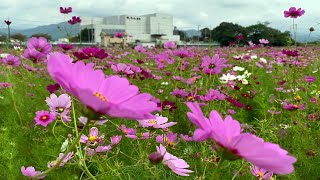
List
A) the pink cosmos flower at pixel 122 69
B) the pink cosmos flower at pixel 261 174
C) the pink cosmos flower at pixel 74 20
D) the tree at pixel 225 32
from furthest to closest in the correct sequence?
the tree at pixel 225 32 < the pink cosmos flower at pixel 74 20 < the pink cosmos flower at pixel 122 69 < the pink cosmos flower at pixel 261 174

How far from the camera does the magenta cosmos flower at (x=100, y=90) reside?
0.35 meters

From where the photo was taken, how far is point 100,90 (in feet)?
1.34

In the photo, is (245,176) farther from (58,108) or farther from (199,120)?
(199,120)

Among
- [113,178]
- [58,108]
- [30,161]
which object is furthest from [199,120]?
[30,161]

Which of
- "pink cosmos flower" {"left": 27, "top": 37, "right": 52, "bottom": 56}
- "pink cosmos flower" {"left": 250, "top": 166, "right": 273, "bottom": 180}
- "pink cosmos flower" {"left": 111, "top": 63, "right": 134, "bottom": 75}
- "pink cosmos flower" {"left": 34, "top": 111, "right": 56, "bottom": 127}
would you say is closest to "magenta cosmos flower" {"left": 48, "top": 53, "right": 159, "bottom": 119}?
"pink cosmos flower" {"left": 250, "top": 166, "right": 273, "bottom": 180}

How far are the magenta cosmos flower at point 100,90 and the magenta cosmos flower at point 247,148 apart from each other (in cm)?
6

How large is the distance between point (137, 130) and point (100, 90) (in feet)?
3.58

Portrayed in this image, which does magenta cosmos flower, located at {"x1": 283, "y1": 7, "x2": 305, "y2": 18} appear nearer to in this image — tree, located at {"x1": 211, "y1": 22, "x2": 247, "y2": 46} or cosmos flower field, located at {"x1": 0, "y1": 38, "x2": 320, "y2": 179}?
cosmos flower field, located at {"x1": 0, "y1": 38, "x2": 320, "y2": 179}

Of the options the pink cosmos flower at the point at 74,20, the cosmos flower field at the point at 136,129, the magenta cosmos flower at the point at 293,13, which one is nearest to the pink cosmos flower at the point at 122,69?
the cosmos flower field at the point at 136,129

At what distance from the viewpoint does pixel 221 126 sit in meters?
0.39

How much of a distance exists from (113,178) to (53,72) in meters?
0.83

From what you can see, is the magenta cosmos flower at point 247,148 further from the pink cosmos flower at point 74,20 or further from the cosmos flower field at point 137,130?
the pink cosmos flower at point 74,20

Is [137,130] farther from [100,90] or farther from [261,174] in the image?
[100,90]

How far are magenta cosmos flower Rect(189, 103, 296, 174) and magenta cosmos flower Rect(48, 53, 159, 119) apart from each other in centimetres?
6
